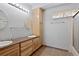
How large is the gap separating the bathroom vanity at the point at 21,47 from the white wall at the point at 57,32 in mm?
217

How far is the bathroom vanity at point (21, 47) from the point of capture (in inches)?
53.0

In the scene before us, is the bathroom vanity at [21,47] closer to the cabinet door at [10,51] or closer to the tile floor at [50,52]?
the cabinet door at [10,51]

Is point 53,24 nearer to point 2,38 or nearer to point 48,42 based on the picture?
point 48,42

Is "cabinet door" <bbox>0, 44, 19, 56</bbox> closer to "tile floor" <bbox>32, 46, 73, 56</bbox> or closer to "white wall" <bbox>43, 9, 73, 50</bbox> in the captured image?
"tile floor" <bbox>32, 46, 73, 56</bbox>

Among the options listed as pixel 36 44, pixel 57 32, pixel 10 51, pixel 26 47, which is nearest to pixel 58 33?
pixel 57 32

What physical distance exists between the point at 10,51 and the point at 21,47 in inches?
8.4

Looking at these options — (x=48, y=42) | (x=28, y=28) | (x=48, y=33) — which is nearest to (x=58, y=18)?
(x=48, y=33)

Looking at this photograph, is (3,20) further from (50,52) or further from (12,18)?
(50,52)

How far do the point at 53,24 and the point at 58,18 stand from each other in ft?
0.45

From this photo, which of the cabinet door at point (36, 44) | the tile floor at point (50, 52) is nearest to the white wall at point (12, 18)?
the cabinet door at point (36, 44)

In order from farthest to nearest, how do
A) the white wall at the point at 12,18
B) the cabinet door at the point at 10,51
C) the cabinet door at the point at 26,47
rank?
the white wall at the point at 12,18 < the cabinet door at the point at 26,47 < the cabinet door at the point at 10,51

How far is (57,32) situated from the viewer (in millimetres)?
1622

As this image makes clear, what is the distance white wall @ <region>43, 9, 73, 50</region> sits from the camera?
5.12 feet

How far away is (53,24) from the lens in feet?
5.27
